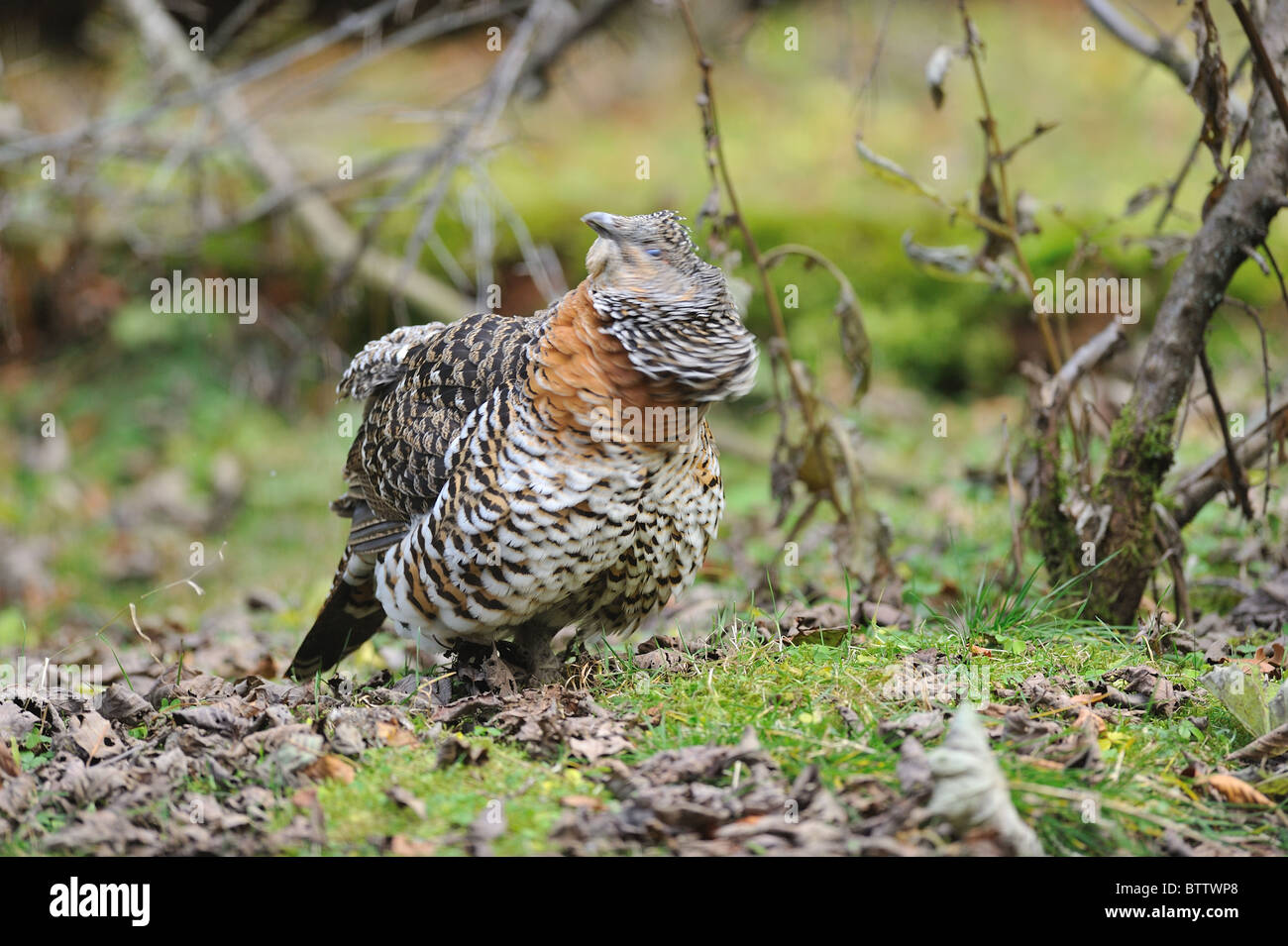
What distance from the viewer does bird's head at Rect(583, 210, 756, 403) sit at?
3.72 meters

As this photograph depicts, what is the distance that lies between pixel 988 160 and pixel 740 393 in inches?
67.2

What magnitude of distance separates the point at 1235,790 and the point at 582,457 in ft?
6.70

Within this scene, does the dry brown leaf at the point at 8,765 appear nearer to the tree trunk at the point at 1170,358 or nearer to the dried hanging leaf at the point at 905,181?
the dried hanging leaf at the point at 905,181

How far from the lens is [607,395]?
3.79 meters

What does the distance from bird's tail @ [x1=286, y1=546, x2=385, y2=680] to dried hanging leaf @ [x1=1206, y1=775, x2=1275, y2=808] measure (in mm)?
2942

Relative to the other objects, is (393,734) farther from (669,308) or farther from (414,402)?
(669,308)

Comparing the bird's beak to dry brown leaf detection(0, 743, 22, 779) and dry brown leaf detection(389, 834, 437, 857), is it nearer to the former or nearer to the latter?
dry brown leaf detection(389, 834, 437, 857)

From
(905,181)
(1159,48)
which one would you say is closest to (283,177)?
(905,181)

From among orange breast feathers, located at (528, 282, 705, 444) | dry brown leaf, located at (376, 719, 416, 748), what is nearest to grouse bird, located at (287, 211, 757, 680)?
orange breast feathers, located at (528, 282, 705, 444)

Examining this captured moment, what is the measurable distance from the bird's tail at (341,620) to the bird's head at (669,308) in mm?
1551

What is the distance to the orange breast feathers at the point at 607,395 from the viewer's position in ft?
12.4

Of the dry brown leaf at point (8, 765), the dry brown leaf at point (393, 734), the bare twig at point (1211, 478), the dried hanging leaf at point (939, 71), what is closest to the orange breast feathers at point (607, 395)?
the dry brown leaf at point (393, 734)
